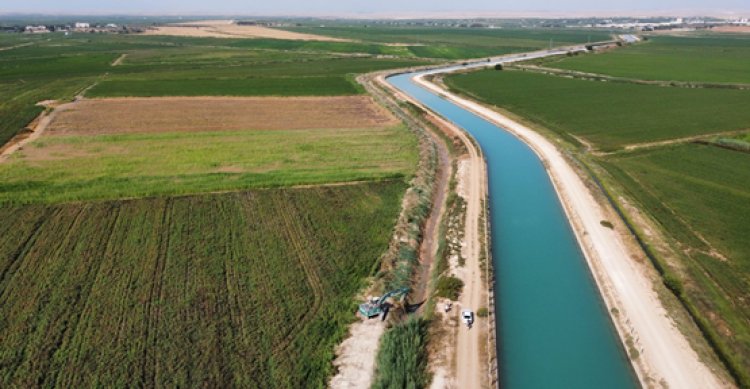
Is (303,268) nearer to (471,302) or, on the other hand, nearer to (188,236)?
(188,236)

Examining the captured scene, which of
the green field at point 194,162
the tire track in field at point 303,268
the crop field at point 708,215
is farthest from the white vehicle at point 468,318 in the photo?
the green field at point 194,162

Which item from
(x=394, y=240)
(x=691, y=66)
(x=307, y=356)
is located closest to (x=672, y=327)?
(x=394, y=240)

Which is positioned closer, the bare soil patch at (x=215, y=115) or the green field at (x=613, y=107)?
the bare soil patch at (x=215, y=115)

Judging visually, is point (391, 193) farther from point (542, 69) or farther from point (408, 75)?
point (542, 69)

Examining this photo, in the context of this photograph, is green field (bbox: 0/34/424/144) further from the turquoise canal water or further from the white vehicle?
the white vehicle

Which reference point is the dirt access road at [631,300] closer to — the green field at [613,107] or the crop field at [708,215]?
the crop field at [708,215]

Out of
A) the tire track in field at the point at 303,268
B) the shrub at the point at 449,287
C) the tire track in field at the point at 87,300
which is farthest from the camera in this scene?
the shrub at the point at 449,287
